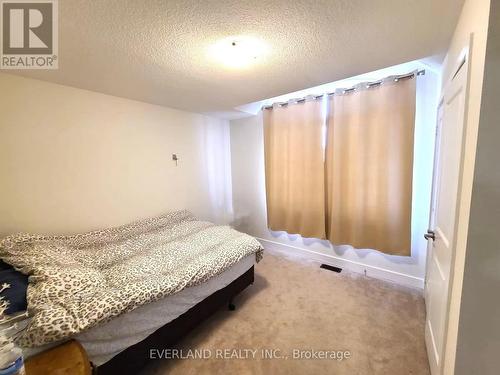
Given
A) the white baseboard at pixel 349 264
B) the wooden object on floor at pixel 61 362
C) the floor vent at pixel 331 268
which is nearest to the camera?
the wooden object on floor at pixel 61 362

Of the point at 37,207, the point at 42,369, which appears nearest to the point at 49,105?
the point at 37,207

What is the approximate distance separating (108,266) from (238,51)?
2.02 metres

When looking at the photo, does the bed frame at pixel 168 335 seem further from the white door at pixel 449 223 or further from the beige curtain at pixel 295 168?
the white door at pixel 449 223

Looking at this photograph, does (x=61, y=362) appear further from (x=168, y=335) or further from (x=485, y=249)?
(x=485, y=249)

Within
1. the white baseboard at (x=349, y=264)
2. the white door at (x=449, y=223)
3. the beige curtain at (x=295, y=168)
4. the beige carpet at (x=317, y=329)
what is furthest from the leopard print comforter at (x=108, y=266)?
the white door at (x=449, y=223)

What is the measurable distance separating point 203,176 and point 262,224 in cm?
132

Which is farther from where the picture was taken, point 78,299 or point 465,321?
point 78,299

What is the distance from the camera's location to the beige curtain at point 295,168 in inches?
111

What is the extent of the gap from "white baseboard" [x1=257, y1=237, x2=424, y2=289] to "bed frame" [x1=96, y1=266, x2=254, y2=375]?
1.38m

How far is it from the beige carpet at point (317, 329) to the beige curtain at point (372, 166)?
0.59m

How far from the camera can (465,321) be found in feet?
2.87

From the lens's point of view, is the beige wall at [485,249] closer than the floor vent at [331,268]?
Yes

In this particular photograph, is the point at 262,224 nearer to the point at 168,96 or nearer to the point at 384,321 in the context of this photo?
the point at 384,321

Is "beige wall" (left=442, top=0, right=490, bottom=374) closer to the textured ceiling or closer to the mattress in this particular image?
the textured ceiling
